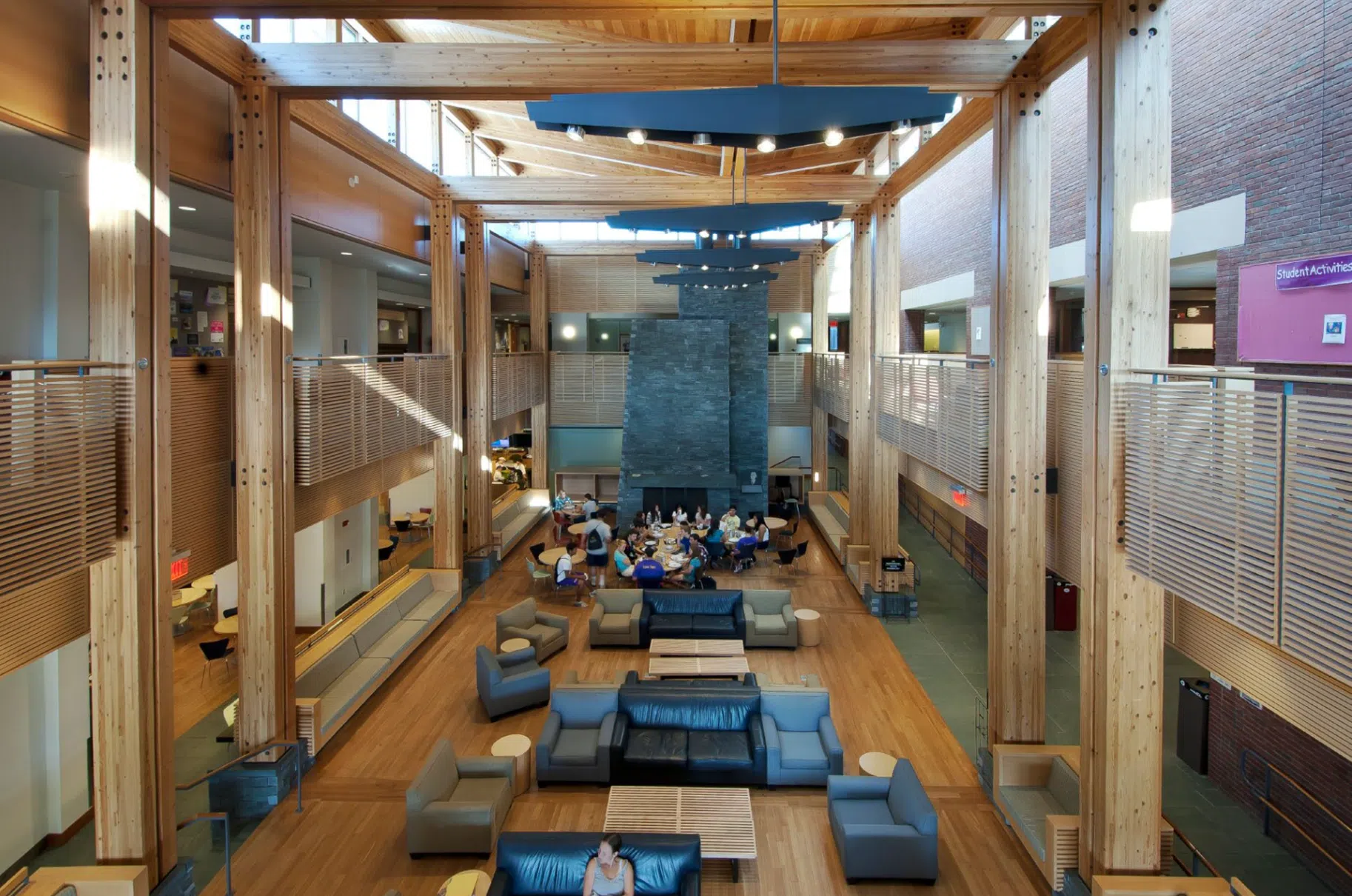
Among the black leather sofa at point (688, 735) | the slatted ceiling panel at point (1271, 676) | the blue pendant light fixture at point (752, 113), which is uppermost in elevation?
the blue pendant light fixture at point (752, 113)

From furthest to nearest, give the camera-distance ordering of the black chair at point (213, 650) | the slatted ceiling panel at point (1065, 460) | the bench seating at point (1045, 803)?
1. the black chair at point (213, 650)
2. the slatted ceiling panel at point (1065, 460)
3. the bench seating at point (1045, 803)

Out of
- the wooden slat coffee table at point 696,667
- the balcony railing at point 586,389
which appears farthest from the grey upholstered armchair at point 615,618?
the balcony railing at point 586,389

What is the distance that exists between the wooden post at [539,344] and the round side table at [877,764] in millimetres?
15653

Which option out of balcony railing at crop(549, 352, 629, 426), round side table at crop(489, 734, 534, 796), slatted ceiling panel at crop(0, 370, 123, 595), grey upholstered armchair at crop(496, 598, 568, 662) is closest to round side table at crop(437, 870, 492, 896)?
round side table at crop(489, 734, 534, 796)

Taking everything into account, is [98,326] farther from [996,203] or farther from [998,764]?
[998,764]

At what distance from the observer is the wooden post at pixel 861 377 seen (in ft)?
49.0

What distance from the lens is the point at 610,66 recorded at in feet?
25.3

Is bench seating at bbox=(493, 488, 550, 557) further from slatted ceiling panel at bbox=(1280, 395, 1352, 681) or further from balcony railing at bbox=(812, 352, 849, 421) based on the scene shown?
slatted ceiling panel at bbox=(1280, 395, 1352, 681)

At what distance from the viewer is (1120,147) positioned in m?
5.72

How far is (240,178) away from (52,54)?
6.64ft

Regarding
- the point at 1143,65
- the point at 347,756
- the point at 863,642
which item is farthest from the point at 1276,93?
the point at 347,756

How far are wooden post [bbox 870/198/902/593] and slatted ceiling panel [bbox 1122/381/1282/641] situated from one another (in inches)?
328

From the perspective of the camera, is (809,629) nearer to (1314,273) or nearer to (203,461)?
(1314,273)

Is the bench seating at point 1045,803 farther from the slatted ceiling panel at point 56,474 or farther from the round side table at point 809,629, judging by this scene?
the slatted ceiling panel at point 56,474
